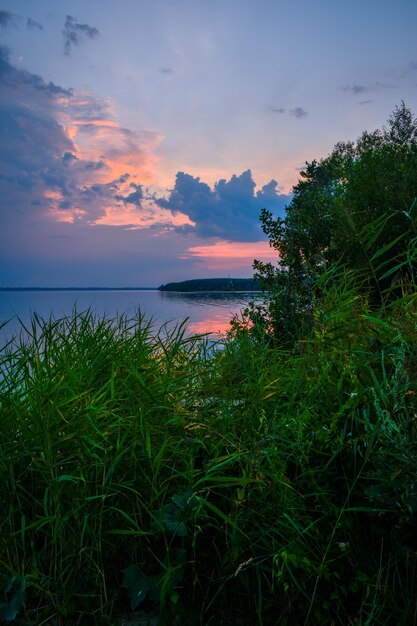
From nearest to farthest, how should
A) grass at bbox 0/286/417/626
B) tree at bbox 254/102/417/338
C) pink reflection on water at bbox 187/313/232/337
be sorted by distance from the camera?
grass at bbox 0/286/417/626 → pink reflection on water at bbox 187/313/232/337 → tree at bbox 254/102/417/338

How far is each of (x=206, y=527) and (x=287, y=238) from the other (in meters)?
10.8

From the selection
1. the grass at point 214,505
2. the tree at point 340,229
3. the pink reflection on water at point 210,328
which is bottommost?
the grass at point 214,505

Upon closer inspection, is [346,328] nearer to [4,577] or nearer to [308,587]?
[308,587]

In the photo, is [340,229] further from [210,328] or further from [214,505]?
[214,505]

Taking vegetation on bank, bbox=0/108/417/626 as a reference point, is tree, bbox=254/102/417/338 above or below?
above

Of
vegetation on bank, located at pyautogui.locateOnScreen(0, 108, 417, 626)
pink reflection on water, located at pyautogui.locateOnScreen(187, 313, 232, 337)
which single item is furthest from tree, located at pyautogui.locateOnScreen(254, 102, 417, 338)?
Result: vegetation on bank, located at pyautogui.locateOnScreen(0, 108, 417, 626)

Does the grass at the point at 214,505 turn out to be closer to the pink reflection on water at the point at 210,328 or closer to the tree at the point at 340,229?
the pink reflection on water at the point at 210,328

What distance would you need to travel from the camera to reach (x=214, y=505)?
8.57ft

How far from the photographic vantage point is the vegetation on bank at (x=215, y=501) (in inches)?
86.0

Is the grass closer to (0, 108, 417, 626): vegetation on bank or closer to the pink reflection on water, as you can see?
(0, 108, 417, 626): vegetation on bank

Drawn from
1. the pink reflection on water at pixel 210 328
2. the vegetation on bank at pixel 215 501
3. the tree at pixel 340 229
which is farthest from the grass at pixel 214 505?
the tree at pixel 340 229

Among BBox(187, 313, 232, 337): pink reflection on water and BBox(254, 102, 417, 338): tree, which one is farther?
BBox(254, 102, 417, 338): tree

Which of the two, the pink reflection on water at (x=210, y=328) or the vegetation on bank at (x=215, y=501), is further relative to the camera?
the pink reflection on water at (x=210, y=328)

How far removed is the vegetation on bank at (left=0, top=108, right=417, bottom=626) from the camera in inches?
86.0
